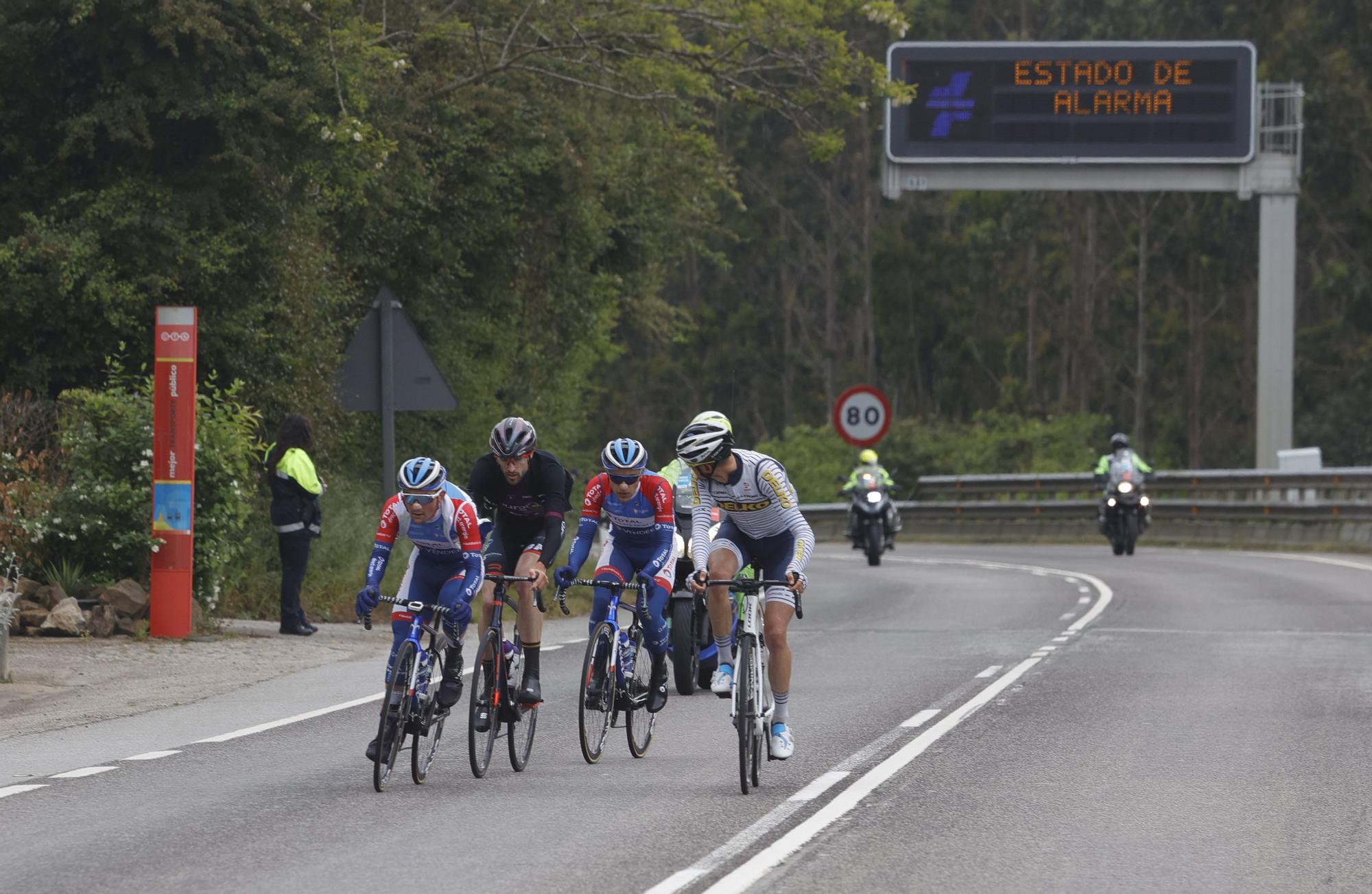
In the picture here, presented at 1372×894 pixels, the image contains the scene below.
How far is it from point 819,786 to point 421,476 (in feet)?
7.75

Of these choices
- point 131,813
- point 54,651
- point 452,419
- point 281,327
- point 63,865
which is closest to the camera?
point 63,865

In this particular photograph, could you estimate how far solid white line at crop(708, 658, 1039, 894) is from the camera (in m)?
7.73

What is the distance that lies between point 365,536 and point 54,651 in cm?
615

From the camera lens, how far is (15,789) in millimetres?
10000

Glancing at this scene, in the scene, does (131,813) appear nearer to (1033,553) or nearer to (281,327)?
(281,327)

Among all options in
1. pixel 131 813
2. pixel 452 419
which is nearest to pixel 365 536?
pixel 452 419

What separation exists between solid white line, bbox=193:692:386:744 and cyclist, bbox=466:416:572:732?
1.72 m

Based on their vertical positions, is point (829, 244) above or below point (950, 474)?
above

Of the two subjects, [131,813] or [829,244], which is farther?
[829,244]

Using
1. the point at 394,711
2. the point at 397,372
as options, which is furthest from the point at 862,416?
the point at 394,711

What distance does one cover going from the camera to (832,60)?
76.8 ft

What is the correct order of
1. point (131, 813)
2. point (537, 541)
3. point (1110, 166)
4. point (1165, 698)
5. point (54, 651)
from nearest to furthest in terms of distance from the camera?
point (131, 813) < point (537, 541) < point (1165, 698) < point (54, 651) < point (1110, 166)

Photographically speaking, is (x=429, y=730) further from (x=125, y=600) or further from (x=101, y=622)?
(x=125, y=600)

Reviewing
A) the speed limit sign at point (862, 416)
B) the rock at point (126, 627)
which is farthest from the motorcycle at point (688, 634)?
the speed limit sign at point (862, 416)
